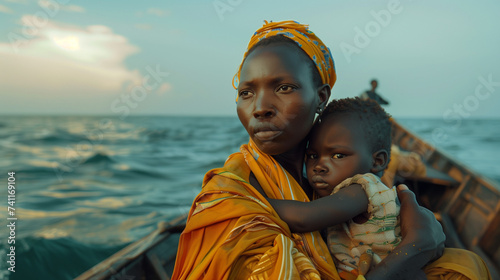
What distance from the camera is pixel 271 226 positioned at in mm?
1325

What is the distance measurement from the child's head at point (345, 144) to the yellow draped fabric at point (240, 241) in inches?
13.0

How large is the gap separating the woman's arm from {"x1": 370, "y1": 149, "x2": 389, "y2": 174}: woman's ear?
23 centimetres

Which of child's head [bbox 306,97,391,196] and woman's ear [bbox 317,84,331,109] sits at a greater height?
woman's ear [bbox 317,84,331,109]

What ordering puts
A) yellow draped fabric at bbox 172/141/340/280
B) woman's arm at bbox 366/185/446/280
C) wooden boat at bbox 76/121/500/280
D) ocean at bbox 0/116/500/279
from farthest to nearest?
ocean at bbox 0/116/500/279 → wooden boat at bbox 76/121/500/280 → woman's arm at bbox 366/185/446/280 → yellow draped fabric at bbox 172/141/340/280

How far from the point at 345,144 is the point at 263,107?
1.51ft

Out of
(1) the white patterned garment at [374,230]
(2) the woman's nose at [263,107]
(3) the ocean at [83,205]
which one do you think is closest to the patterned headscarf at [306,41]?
(2) the woman's nose at [263,107]

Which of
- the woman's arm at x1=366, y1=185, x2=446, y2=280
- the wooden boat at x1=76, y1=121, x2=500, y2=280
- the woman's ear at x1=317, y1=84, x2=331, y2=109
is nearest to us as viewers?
the woman's arm at x1=366, y1=185, x2=446, y2=280

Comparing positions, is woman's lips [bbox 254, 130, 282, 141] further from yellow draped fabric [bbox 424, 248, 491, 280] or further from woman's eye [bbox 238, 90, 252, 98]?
yellow draped fabric [bbox 424, 248, 491, 280]

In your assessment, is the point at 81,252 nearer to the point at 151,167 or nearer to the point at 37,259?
the point at 37,259

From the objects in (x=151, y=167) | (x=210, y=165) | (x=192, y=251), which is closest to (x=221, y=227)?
(x=192, y=251)

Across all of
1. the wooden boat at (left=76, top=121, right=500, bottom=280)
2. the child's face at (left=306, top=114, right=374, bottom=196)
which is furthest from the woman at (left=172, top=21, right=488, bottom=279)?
the wooden boat at (left=76, top=121, right=500, bottom=280)

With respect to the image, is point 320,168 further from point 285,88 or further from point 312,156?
point 285,88

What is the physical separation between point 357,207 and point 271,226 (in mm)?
380

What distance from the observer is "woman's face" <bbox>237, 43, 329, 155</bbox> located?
148 centimetres
